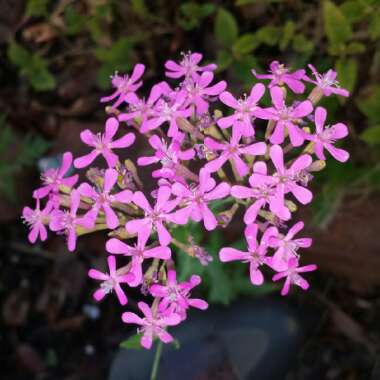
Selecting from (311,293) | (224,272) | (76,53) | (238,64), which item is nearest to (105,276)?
(224,272)

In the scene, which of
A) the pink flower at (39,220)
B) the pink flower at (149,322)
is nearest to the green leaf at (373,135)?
the pink flower at (149,322)

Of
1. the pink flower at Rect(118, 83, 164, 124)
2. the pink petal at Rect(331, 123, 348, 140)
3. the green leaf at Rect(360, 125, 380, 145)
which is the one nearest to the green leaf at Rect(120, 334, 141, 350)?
the pink flower at Rect(118, 83, 164, 124)

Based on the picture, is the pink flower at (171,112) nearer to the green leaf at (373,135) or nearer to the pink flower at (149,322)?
the pink flower at (149,322)

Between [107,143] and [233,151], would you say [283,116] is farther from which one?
[107,143]

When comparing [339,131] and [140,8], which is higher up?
[140,8]

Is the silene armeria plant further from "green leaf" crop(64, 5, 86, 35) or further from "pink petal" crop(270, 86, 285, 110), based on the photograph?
"green leaf" crop(64, 5, 86, 35)

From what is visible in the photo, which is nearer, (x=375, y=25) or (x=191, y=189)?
(x=191, y=189)

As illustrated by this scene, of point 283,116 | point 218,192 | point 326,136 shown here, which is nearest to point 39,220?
point 218,192
